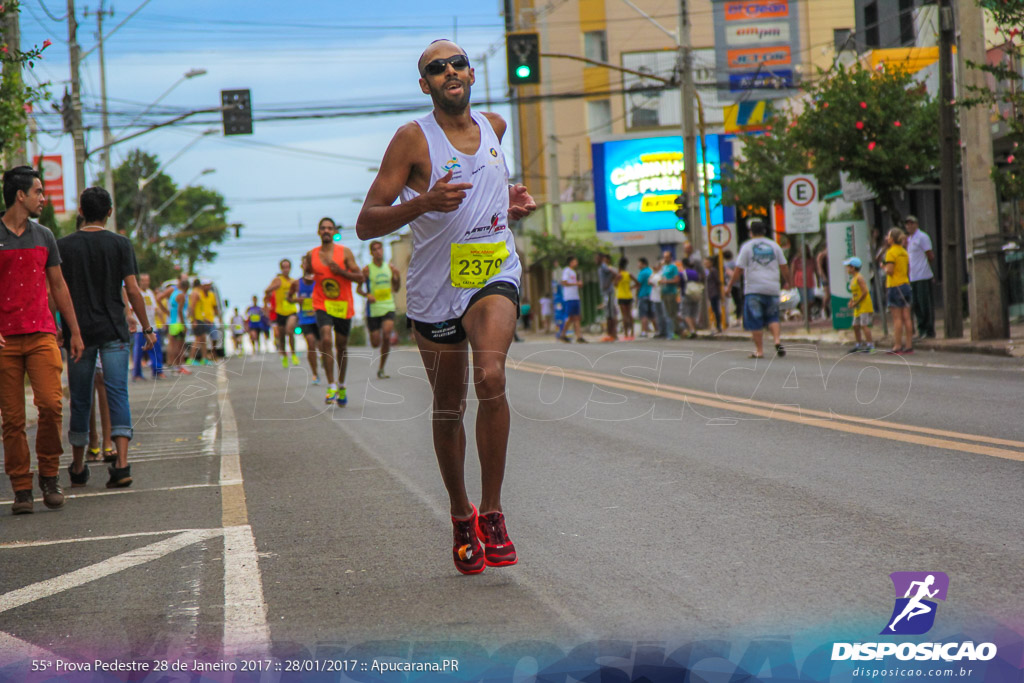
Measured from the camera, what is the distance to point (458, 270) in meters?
5.00

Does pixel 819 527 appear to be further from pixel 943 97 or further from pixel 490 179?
pixel 943 97

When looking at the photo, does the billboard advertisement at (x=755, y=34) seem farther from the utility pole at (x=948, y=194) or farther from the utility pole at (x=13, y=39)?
the utility pole at (x=13, y=39)

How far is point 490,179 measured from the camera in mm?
5098

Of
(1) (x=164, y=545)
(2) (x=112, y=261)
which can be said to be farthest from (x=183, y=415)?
(1) (x=164, y=545)

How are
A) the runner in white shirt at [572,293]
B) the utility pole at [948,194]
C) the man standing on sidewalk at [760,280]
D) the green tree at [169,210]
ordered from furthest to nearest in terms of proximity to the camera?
the green tree at [169,210] < the runner in white shirt at [572,293] < the utility pole at [948,194] < the man standing on sidewalk at [760,280]

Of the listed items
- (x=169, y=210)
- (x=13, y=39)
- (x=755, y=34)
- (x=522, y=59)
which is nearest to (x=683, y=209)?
(x=522, y=59)

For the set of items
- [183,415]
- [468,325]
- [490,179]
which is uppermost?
[490,179]

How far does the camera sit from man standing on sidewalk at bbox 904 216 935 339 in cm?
1830

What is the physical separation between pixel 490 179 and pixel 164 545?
231cm

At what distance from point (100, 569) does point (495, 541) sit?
5.73 feet

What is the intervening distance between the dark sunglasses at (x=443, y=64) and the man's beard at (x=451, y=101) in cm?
6

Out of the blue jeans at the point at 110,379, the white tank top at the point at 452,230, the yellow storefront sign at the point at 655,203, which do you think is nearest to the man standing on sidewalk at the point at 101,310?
the blue jeans at the point at 110,379

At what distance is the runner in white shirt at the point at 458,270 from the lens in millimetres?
4934

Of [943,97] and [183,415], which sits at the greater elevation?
[943,97]
